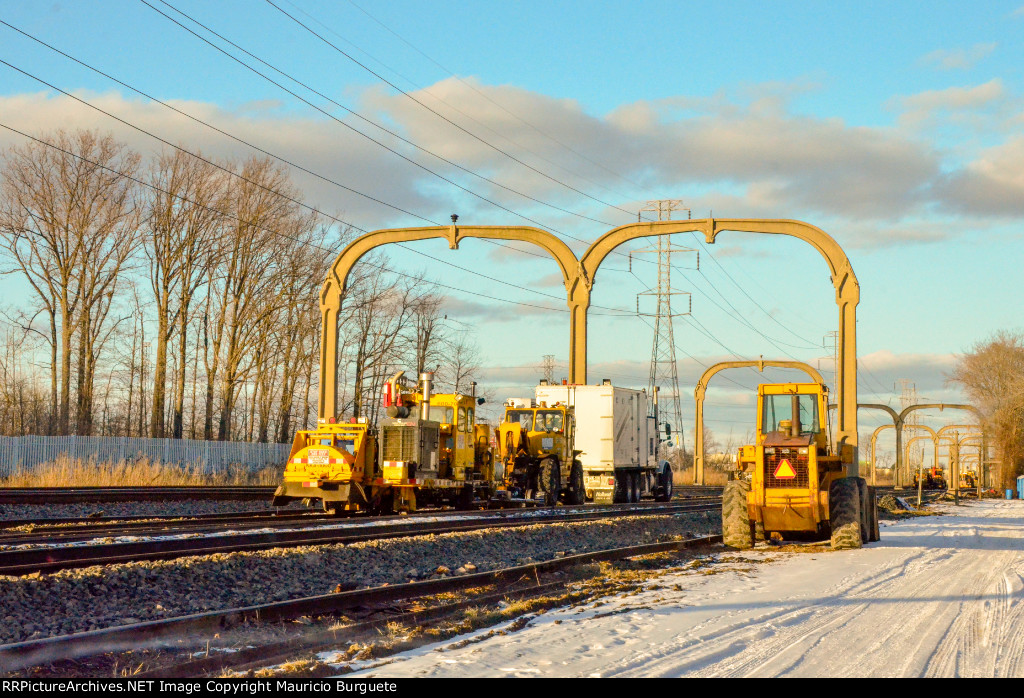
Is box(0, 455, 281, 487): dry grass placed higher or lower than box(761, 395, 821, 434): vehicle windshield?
lower

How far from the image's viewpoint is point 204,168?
153ft

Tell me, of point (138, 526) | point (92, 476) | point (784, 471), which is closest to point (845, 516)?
point (784, 471)

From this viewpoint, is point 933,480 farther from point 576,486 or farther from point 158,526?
point 158,526

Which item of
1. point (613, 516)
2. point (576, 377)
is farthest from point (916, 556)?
point (576, 377)

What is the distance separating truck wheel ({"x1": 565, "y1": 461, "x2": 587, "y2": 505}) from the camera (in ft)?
100.0

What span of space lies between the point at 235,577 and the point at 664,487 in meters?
27.6

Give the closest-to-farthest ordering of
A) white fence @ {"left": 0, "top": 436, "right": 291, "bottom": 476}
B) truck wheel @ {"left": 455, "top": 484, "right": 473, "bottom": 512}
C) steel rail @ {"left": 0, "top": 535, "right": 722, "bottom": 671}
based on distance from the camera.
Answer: steel rail @ {"left": 0, "top": 535, "right": 722, "bottom": 671}, truck wheel @ {"left": 455, "top": 484, "right": 473, "bottom": 512}, white fence @ {"left": 0, "top": 436, "right": 291, "bottom": 476}

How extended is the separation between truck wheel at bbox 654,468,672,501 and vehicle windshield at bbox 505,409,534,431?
906 cm

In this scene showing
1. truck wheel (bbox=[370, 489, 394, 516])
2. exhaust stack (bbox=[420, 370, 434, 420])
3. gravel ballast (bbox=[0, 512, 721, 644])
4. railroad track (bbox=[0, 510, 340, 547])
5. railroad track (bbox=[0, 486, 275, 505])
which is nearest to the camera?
gravel ballast (bbox=[0, 512, 721, 644])

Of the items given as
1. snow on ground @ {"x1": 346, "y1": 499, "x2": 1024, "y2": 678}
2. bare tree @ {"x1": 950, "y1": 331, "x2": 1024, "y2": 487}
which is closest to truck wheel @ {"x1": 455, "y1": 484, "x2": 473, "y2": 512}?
snow on ground @ {"x1": 346, "y1": 499, "x2": 1024, "y2": 678}

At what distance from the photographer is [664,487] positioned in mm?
37594

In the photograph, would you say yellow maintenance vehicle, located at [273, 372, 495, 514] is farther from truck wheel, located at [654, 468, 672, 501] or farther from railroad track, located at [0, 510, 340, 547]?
truck wheel, located at [654, 468, 672, 501]

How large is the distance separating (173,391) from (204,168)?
10.6m

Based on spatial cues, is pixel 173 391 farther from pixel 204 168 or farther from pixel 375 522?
pixel 375 522
